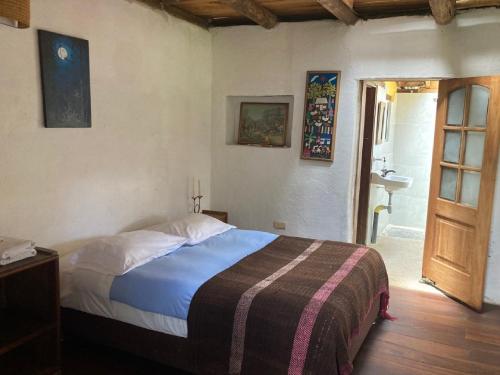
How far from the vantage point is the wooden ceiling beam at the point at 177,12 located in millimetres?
3705

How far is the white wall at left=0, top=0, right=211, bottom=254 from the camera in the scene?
265 cm

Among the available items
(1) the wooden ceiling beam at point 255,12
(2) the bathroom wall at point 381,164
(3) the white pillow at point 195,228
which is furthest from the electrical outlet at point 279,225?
(1) the wooden ceiling beam at point 255,12

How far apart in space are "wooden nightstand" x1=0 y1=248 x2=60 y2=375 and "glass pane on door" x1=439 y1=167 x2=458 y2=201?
3.17 meters

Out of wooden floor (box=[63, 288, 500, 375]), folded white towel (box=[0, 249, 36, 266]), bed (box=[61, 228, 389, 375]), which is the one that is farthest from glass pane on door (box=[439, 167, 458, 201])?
folded white towel (box=[0, 249, 36, 266])

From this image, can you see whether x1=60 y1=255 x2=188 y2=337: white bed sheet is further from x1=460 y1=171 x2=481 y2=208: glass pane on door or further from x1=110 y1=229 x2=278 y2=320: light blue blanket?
x1=460 y1=171 x2=481 y2=208: glass pane on door

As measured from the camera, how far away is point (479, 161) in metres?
3.58

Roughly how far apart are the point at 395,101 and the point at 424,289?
10.2ft

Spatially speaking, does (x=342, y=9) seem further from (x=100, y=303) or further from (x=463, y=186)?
(x=100, y=303)

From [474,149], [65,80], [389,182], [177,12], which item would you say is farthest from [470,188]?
[65,80]

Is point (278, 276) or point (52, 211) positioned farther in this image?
point (52, 211)

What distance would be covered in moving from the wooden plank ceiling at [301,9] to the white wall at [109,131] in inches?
6.4

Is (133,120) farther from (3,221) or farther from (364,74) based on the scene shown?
(364,74)

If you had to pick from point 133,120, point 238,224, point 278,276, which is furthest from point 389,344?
point 133,120

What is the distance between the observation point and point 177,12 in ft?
13.0
